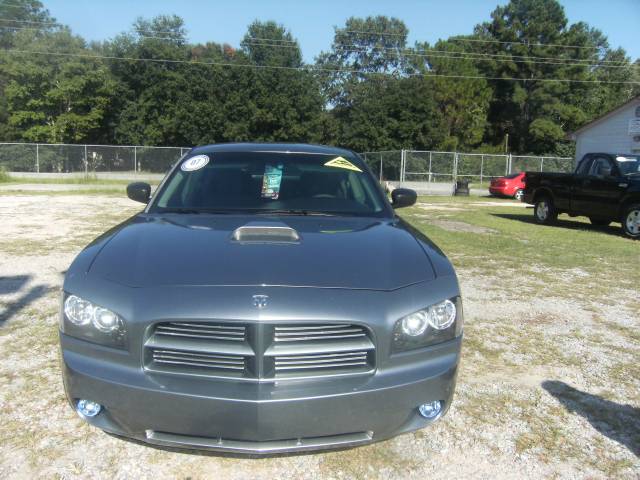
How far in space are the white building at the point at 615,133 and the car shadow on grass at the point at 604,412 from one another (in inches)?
1060

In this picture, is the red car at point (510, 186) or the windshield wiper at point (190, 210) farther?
the red car at point (510, 186)

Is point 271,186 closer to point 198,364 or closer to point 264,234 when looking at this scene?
point 264,234

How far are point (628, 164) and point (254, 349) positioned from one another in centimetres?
1225

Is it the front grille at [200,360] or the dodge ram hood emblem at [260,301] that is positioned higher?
the dodge ram hood emblem at [260,301]

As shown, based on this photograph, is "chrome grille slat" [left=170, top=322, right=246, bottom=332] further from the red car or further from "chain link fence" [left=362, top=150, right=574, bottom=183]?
"chain link fence" [left=362, top=150, right=574, bottom=183]

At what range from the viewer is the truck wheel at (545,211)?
44.5ft

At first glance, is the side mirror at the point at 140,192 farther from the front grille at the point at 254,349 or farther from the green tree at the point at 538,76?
the green tree at the point at 538,76

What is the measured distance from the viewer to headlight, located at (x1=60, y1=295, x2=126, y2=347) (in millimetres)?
2293

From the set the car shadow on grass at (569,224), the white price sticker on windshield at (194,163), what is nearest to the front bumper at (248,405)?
the white price sticker on windshield at (194,163)

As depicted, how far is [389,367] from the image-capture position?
229 cm

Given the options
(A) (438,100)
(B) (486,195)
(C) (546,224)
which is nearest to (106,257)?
(C) (546,224)

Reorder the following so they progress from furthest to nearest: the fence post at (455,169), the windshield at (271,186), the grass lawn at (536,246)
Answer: the fence post at (455,169)
the grass lawn at (536,246)
the windshield at (271,186)

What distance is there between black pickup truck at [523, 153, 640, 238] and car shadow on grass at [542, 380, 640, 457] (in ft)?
30.3

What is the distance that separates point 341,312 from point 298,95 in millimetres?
49205
